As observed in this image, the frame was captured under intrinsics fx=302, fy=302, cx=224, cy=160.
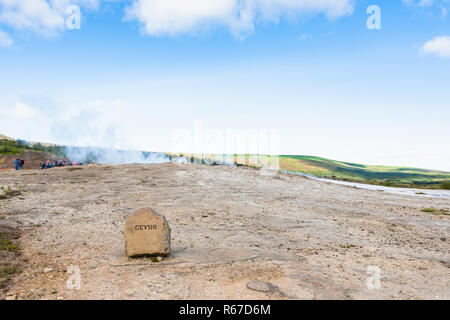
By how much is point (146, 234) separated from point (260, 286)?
14.9 feet

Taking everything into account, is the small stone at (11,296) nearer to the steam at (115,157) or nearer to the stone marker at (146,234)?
the stone marker at (146,234)

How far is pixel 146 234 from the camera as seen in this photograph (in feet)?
36.5

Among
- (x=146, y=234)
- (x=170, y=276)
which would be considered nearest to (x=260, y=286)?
(x=170, y=276)

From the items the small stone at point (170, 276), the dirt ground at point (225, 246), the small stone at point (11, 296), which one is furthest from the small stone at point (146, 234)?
the small stone at point (11, 296)

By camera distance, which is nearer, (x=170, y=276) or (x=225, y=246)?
(x=170, y=276)

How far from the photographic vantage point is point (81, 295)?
27.6 feet

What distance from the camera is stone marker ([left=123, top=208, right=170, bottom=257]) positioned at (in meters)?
11.0

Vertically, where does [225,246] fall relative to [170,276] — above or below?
below

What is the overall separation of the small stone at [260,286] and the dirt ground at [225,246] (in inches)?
5.2

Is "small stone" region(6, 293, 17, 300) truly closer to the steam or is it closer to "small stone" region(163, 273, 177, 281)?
"small stone" region(163, 273, 177, 281)

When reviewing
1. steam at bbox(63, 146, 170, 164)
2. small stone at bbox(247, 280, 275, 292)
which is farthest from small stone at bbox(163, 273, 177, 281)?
steam at bbox(63, 146, 170, 164)

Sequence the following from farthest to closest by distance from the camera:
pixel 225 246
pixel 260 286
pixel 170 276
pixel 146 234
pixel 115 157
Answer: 1. pixel 115 157
2. pixel 225 246
3. pixel 146 234
4. pixel 170 276
5. pixel 260 286

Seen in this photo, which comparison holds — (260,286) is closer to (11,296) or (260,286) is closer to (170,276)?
(170,276)

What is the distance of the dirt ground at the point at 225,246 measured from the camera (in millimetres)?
9203
